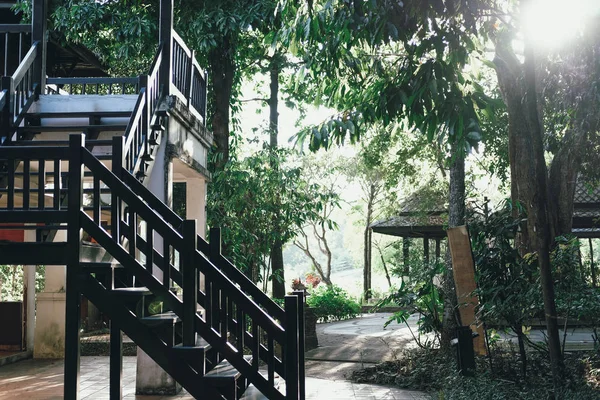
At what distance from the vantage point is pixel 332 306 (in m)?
20.6

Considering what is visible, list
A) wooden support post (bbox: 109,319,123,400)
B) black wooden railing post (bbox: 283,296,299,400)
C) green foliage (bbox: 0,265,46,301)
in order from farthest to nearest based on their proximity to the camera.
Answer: green foliage (bbox: 0,265,46,301) → wooden support post (bbox: 109,319,123,400) → black wooden railing post (bbox: 283,296,299,400)

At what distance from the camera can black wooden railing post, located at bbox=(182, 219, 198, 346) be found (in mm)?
4988

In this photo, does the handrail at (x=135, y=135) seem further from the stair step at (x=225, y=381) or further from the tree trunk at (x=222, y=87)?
the tree trunk at (x=222, y=87)

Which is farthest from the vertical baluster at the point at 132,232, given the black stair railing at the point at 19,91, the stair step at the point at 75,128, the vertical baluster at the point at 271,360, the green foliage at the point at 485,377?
the green foliage at the point at 485,377

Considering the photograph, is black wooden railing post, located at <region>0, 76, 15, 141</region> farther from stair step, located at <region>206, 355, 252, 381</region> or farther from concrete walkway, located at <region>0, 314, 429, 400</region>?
stair step, located at <region>206, 355, 252, 381</region>


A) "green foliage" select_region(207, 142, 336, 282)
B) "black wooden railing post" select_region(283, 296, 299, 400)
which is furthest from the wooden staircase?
"green foliage" select_region(207, 142, 336, 282)

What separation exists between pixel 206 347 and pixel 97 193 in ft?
4.68

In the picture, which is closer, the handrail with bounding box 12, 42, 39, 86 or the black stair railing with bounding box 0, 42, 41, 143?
the black stair railing with bounding box 0, 42, 41, 143

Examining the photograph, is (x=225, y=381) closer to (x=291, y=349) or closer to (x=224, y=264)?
(x=291, y=349)

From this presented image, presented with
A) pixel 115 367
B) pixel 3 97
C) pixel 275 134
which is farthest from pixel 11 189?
pixel 275 134

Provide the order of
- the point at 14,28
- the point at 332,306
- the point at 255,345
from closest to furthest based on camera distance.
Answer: the point at 255,345 < the point at 14,28 < the point at 332,306

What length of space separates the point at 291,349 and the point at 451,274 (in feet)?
16.0

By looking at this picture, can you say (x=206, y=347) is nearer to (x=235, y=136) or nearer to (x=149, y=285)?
(x=149, y=285)

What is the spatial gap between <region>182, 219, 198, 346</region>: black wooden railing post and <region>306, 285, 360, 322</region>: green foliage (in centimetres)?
1498
